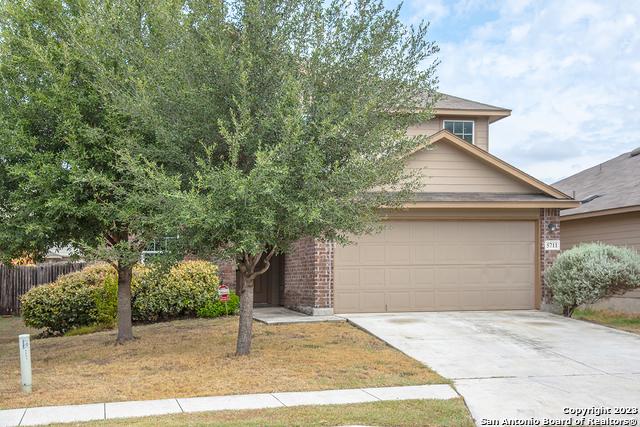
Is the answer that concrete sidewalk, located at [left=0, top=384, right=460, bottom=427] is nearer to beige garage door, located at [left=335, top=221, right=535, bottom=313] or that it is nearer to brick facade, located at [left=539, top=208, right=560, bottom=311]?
beige garage door, located at [left=335, top=221, right=535, bottom=313]

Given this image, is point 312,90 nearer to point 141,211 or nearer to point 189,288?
point 141,211

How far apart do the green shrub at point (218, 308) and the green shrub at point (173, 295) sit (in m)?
0.12

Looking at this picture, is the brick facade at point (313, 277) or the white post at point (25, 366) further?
the brick facade at point (313, 277)

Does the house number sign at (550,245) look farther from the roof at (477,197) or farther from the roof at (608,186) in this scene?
the roof at (608,186)

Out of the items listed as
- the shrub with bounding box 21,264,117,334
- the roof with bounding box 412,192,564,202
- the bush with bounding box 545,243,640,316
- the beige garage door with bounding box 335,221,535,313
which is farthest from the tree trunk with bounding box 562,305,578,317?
the shrub with bounding box 21,264,117,334

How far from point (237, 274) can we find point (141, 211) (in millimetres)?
7692

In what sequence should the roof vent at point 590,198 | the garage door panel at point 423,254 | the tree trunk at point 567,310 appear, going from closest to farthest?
the tree trunk at point 567,310
the garage door panel at point 423,254
the roof vent at point 590,198

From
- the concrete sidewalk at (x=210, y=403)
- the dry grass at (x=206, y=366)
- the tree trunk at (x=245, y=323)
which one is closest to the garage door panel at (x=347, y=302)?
the dry grass at (x=206, y=366)

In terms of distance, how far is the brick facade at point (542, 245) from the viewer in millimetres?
15195

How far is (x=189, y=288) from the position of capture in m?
15.4

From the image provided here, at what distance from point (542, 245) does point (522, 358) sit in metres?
5.71

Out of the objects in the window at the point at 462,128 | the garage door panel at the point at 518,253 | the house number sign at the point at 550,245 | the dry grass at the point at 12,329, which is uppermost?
the window at the point at 462,128

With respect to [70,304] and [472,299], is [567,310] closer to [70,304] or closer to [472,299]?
[472,299]

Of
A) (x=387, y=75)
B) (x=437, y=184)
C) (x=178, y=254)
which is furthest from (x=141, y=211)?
(x=437, y=184)
